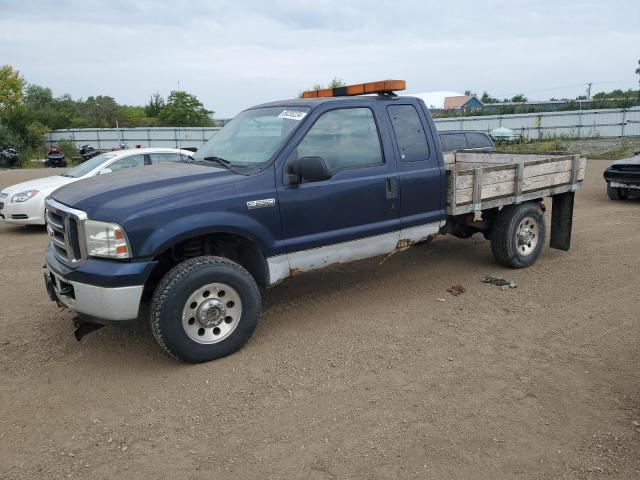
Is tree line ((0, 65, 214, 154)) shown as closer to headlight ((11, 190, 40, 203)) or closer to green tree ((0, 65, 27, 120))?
green tree ((0, 65, 27, 120))

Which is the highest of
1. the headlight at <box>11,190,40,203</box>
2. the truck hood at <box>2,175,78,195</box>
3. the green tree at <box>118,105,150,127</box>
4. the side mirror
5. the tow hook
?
the green tree at <box>118,105,150,127</box>

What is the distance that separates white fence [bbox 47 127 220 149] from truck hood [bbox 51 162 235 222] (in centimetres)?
3371

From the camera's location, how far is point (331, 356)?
4.34 meters

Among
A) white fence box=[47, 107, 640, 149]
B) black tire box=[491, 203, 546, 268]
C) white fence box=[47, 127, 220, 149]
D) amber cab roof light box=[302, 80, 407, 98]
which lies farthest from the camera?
white fence box=[47, 127, 220, 149]

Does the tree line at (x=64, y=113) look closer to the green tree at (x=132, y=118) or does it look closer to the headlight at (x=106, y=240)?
the green tree at (x=132, y=118)

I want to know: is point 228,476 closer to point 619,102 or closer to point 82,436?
point 82,436

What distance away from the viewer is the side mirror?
14.2 feet

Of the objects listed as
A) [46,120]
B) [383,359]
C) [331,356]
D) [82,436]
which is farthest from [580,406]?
[46,120]

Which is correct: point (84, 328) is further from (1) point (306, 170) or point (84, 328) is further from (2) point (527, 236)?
(2) point (527, 236)

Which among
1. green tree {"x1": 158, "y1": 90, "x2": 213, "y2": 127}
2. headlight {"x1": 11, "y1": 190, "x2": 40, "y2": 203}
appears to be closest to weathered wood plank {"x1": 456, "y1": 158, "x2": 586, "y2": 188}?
headlight {"x1": 11, "y1": 190, "x2": 40, "y2": 203}

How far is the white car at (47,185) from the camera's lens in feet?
31.1

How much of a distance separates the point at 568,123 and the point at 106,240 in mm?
32642

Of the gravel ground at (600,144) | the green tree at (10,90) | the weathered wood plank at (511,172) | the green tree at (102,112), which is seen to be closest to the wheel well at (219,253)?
the weathered wood plank at (511,172)

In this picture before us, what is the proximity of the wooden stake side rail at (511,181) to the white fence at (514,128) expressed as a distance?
26383mm
